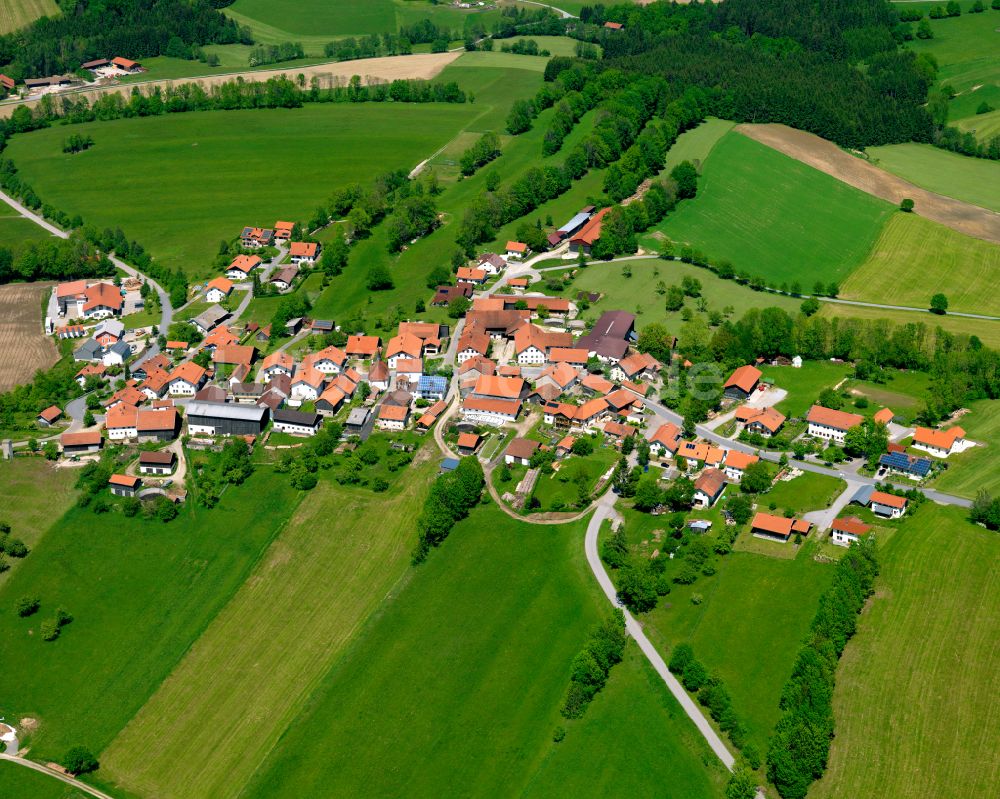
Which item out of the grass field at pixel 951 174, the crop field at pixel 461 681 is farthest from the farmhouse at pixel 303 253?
the grass field at pixel 951 174

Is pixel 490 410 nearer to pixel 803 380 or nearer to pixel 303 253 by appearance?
pixel 803 380

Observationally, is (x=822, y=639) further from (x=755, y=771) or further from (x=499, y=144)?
(x=499, y=144)

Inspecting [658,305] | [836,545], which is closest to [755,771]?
[836,545]

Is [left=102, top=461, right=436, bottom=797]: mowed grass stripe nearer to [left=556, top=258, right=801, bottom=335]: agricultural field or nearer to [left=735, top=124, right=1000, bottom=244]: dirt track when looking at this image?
[left=556, top=258, right=801, bottom=335]: agricultural field

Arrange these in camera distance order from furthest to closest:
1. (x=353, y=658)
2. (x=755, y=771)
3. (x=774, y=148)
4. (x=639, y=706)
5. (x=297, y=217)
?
(x=774, y=148), (x=297, y=217), (x=353, y=658), (x=639, y=706), (x=755, y=771)

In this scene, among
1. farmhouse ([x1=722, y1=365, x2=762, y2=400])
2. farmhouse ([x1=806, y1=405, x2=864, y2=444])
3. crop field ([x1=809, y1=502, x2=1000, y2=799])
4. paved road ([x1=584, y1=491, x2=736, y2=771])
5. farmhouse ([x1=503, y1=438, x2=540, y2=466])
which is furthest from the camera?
farmhouse ([x1=722, y1=365, x2=762, y2=400])

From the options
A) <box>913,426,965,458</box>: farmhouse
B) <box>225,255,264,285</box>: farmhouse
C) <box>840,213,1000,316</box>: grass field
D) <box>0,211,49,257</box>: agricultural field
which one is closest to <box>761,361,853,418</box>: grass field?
<box>913,426,965,458</box>: farmhouse

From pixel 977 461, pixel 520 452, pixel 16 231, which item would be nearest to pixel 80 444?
pixel 520 452
